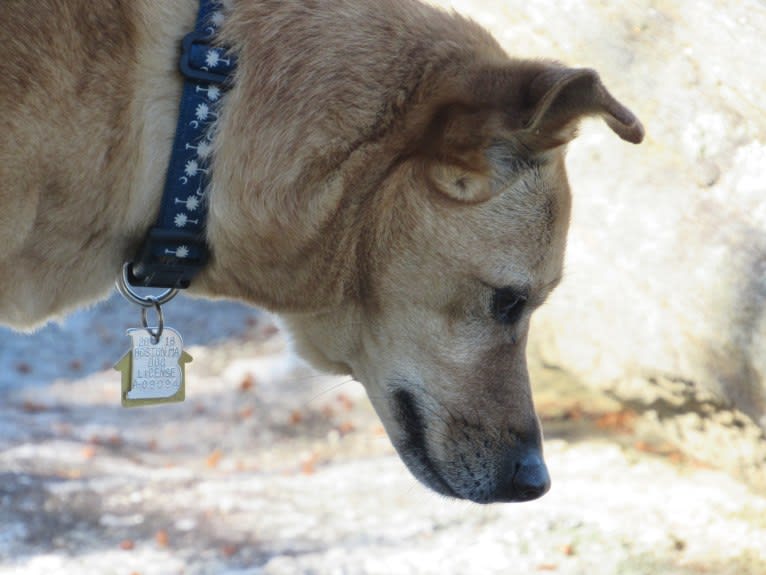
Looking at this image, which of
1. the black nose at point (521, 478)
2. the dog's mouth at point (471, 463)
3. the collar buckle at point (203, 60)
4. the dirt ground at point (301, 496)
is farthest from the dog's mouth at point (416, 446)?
the collar buckle at point (203, 60)

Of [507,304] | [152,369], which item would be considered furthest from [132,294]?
[507,304]

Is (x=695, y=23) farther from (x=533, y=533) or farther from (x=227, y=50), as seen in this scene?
(x=227, y=50)

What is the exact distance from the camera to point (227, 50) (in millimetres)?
2188

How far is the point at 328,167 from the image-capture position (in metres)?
2.26

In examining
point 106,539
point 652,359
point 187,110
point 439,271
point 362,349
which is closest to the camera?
point 187,110

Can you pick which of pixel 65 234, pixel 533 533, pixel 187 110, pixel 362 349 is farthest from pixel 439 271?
pixel 533 533

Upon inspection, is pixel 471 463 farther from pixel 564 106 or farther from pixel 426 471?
pixel 564 106

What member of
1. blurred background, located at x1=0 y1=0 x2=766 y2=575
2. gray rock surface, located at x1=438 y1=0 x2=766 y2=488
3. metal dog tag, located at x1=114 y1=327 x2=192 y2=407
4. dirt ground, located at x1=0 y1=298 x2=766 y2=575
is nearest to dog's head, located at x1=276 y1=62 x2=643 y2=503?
metal dog tag, located at x1=114 y1=327 x2=192 y2=407

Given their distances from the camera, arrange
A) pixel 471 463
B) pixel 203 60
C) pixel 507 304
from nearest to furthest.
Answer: pixel 203 60
pixel 507 304
pixel 471 463

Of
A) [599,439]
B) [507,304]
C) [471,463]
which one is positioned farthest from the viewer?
[599,439]

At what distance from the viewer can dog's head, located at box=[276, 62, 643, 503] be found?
225cm

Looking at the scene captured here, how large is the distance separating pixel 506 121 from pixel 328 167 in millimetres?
419

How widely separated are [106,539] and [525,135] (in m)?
2.72

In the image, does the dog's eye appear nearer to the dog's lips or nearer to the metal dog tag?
the dog's lips
